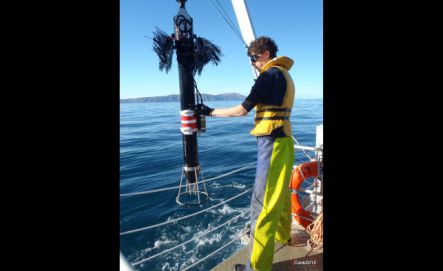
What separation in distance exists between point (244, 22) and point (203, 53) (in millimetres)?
1811

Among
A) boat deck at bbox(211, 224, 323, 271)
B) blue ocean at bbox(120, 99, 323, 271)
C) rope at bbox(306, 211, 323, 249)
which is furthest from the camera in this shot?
blue ocean at bbox(120, 99, 323, 271)

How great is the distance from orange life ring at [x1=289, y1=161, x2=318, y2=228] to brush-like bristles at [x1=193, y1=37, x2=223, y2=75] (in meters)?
1.96

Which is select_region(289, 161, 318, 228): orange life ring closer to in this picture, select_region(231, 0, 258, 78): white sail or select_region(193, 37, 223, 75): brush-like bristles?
select_region(193, 37, 223, 75): brush-like bristles

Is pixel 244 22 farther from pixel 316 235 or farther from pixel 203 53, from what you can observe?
pixel 316 235

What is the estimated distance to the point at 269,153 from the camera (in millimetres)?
2178

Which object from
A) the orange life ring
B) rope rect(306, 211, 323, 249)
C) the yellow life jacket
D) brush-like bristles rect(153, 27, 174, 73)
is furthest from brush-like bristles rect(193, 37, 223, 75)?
rope rect(306, 211, 323, 249)

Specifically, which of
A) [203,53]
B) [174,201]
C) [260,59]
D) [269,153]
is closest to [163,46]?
[203,53]

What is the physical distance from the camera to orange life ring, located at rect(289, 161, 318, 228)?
3357 mm
